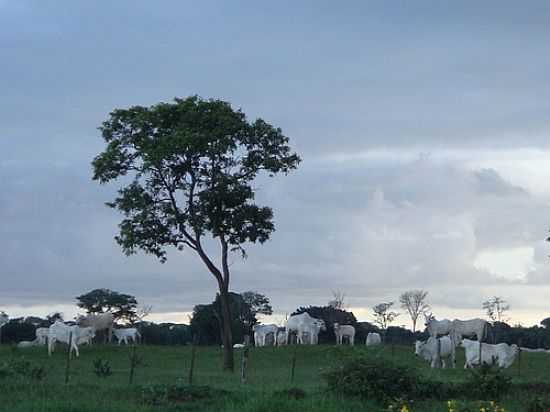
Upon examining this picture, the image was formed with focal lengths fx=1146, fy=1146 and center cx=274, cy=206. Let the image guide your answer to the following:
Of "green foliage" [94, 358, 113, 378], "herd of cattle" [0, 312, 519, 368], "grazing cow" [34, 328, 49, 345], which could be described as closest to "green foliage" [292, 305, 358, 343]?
"herd of cattle" [0, 312, 519, 368]

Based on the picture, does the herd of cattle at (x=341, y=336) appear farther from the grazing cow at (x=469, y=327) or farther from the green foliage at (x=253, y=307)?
the green foliage at (x=253, y=307)

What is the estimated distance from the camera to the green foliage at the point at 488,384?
109ft

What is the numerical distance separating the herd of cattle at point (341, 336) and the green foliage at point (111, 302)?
25.0 meters

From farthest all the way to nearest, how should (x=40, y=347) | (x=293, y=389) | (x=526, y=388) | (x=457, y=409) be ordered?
1. (x=40, y=347)
2. (x=526, y=388)
3. (x=293, y=389)
4. (x=457, y=409)

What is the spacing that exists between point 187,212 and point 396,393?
19.5 metres

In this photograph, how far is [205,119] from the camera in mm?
48500

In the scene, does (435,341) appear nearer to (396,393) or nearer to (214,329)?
(396,393)

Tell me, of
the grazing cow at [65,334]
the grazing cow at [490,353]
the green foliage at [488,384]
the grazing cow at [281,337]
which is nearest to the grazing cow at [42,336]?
the grazing cow at [65,334]

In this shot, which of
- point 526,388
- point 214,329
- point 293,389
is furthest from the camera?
point 214,329

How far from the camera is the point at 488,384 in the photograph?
33.3m

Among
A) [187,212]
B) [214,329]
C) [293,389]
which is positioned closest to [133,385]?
[293,389]

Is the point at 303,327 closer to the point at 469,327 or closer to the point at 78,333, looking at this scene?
the point at 469,327

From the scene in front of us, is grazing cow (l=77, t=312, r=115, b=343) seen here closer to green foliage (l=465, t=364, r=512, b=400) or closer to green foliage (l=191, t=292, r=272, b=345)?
green foliage (l=191, t=292, r=272, b=345)

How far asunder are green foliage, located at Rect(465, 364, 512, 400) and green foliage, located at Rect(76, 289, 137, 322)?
61.5m
